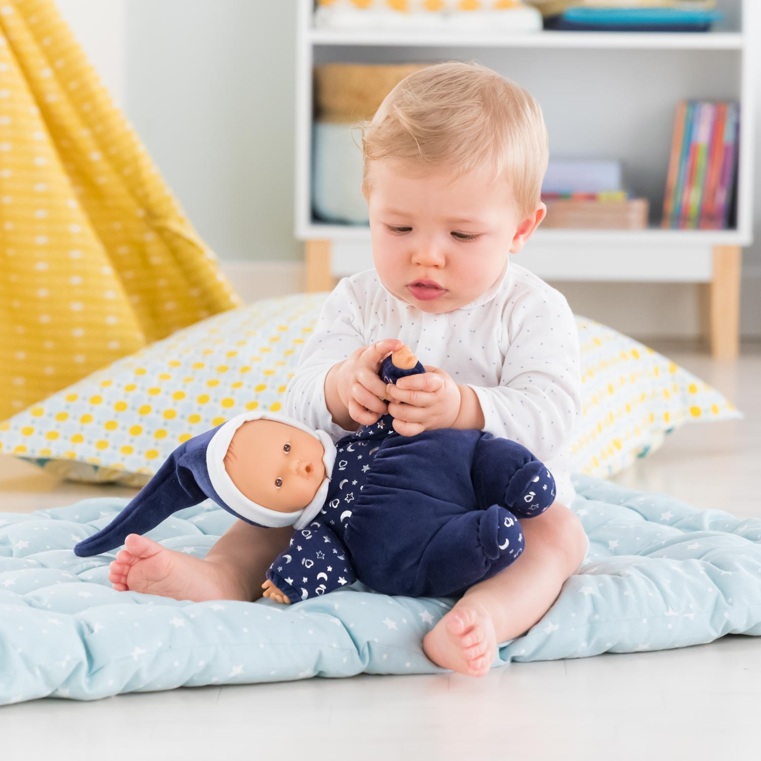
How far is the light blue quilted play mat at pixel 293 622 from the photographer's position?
0.72 metres

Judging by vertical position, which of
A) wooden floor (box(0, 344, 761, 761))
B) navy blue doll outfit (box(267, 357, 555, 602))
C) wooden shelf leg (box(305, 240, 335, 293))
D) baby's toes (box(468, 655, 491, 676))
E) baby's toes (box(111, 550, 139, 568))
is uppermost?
wooden shelf leg (box(305, 240, 335, 293))

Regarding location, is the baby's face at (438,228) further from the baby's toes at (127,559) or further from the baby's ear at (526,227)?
the baby's toes at (127,559)

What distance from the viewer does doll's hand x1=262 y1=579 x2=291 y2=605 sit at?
2.78 feet

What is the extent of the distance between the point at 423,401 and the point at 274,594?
19 centimetres

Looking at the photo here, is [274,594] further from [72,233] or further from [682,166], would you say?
[682,166]

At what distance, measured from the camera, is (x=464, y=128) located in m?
0.85

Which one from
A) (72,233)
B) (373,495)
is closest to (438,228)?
(373,495)

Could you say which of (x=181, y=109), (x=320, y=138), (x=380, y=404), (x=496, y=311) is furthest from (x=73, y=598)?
(x=181, y=109)

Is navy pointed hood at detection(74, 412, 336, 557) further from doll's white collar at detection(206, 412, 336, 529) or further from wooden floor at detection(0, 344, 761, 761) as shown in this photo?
wooden floor at detection(0, 344, 761, 761)

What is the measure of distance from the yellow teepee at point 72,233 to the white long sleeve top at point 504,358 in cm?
70

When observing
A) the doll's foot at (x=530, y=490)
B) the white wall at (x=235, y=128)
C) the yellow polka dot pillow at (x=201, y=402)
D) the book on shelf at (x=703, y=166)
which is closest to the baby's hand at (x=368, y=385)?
the doll's foot at (x=530, y=490)

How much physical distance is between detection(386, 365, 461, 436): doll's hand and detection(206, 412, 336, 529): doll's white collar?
0.27 ft

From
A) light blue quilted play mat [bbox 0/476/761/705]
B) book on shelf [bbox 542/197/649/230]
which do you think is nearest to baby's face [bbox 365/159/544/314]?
light blue quilted play mat [bbox 0/476/761/705]

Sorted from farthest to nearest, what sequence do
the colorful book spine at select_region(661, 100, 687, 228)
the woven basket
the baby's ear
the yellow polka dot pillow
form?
the colorful book spine at select_region(661, 100, 687, 228)
the woven basket
the yellow polka dot pillow
the baby's ear
